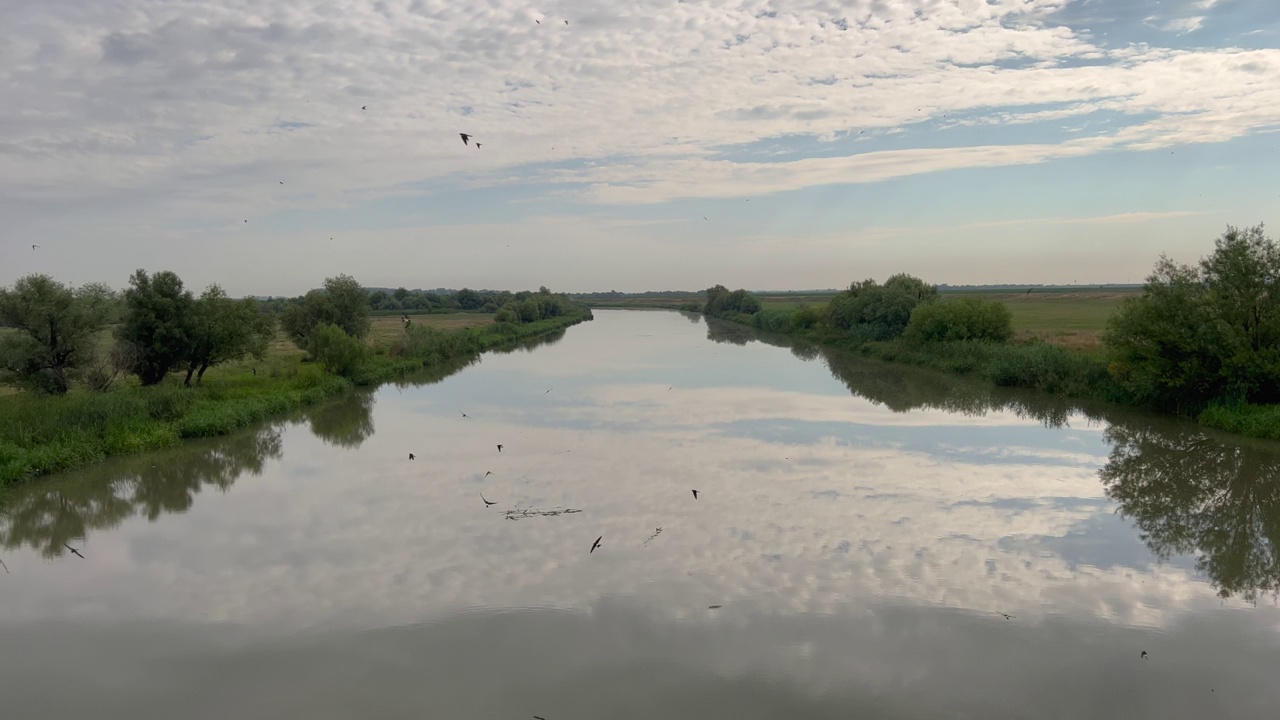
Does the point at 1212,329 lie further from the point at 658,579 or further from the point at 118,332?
the point at 118,332

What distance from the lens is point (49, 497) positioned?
1276 centimetres

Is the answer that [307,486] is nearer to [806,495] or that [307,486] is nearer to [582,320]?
[806,495]

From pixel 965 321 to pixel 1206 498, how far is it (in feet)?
65.9

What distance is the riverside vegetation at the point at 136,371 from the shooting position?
50.5 feet

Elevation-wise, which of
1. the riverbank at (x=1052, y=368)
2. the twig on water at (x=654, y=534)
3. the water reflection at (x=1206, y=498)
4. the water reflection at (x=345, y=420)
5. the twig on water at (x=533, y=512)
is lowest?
the water reflection at (x=1206, y=498)

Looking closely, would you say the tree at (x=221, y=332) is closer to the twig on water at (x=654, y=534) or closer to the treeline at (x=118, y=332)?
the treeline at (x=118, y=332)

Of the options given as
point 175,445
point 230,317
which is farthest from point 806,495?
point 230,317

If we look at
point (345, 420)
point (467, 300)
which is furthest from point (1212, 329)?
point (467, 300)

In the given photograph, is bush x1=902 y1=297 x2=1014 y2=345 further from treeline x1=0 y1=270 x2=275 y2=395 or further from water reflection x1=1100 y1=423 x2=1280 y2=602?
treeline x1=0 y1=270 x2=275 y2=395

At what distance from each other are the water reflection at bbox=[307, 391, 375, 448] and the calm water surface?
0.88 metres

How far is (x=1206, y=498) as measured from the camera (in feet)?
38.5

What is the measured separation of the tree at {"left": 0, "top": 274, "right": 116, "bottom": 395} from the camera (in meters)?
18.5

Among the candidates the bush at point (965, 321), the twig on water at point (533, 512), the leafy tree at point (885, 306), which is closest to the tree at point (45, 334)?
the twig on water at point (533, 512)

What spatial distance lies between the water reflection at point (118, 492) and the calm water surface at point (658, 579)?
0.23 ft
